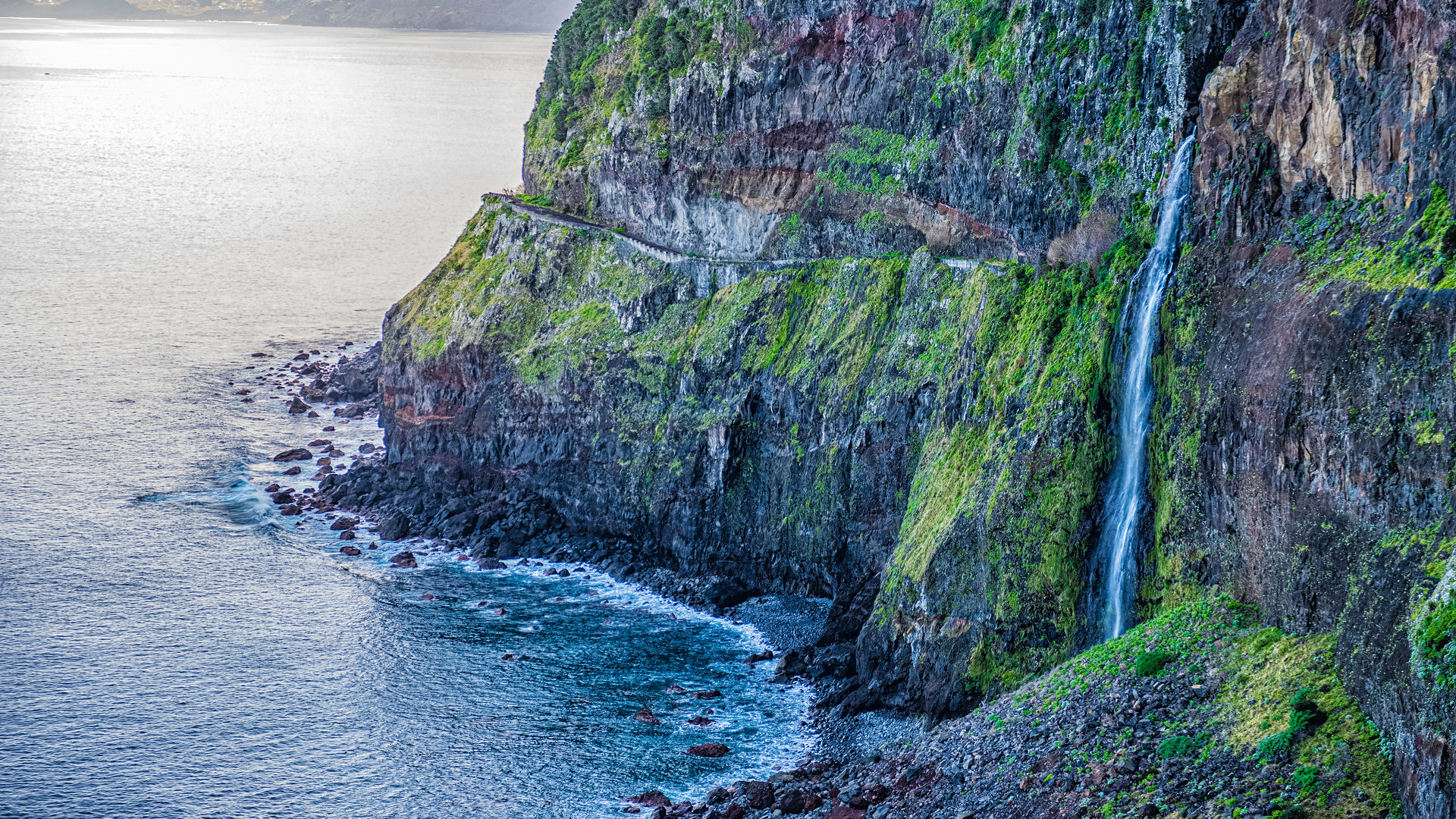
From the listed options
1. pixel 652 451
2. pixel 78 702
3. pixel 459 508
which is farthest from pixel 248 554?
pixel 652 451

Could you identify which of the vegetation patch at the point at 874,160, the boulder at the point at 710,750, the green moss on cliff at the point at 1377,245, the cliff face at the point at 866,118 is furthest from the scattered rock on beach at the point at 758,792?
the vegetation patch at the point at 874,160

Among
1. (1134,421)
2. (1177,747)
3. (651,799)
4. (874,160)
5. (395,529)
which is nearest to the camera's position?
(1177,747)

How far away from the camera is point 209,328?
371 ft

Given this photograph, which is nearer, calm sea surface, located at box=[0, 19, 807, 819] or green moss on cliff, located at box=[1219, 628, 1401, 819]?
green moss on cliff, located at box=[1219, 628, 1401, 819]

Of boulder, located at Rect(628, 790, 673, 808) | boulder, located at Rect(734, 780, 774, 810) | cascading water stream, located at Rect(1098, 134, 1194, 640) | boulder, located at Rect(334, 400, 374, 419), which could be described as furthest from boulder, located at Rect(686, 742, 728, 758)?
boulder, located at Rect(334, 400, 374, 419)

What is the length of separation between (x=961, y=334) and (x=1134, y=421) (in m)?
11.6

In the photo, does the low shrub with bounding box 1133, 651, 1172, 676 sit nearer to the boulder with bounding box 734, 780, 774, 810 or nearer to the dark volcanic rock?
the boulder with bounding box 734, 780, 774, 810

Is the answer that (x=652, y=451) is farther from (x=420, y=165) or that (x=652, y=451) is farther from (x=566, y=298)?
(x=420, y=165)

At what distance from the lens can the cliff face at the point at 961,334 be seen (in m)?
33.4

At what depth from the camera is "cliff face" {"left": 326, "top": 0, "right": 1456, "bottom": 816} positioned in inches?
1314

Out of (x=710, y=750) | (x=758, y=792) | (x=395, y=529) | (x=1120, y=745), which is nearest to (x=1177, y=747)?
(x=1120, y=745)

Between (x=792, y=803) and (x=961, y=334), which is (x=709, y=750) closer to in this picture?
(x=792, y=803)

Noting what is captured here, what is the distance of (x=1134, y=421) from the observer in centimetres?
4394

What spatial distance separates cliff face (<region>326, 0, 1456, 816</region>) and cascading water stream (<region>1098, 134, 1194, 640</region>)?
26.1 inches
